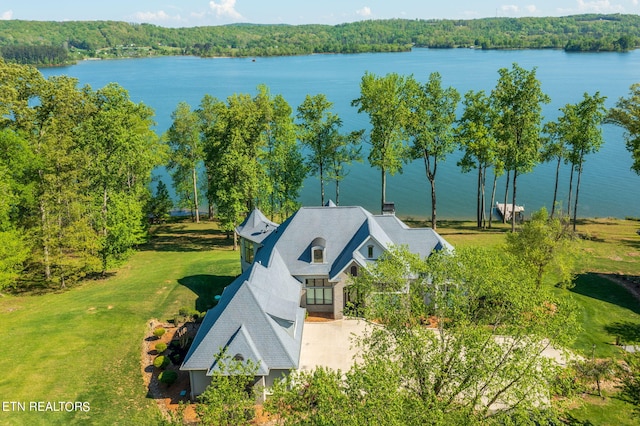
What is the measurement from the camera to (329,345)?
1373 inches

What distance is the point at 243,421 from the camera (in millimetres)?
18547

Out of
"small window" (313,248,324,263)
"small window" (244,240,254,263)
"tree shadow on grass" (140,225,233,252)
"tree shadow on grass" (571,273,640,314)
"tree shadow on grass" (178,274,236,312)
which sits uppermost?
"small window" (313,248,324,263)

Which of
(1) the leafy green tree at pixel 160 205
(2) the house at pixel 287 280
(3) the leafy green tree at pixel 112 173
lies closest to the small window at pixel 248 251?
(2) the house at pixel 287 280

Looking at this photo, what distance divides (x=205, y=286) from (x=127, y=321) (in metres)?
8.42

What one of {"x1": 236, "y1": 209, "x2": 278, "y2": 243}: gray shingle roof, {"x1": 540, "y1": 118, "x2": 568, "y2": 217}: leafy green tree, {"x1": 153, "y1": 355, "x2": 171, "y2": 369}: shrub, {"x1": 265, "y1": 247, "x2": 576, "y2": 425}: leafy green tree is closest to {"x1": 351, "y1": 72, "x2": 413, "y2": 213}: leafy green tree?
{"x1": 236, "y1": 209, "x2": 278, "y2": 243}: gray shingle roof

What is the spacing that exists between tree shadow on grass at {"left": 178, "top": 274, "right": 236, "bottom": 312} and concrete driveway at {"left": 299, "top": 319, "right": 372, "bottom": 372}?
913 centimetres

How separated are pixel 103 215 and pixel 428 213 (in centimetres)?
4562

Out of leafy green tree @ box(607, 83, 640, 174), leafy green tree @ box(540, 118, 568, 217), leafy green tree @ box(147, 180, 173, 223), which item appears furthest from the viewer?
leafy green tree @ box(147, 180, 173, 223)

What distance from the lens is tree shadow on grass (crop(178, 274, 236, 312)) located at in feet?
136

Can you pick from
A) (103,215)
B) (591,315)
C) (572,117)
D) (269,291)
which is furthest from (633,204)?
(103,215)

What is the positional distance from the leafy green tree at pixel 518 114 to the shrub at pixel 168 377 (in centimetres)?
4157

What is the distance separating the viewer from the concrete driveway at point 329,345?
32.6 m

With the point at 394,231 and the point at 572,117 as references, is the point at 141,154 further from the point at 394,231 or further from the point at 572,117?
the point at 572,117

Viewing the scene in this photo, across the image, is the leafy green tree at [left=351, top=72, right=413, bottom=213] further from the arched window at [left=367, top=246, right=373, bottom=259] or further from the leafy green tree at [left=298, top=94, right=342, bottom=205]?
the arched window at [left=367, top=246, right=373, bottom=259]
